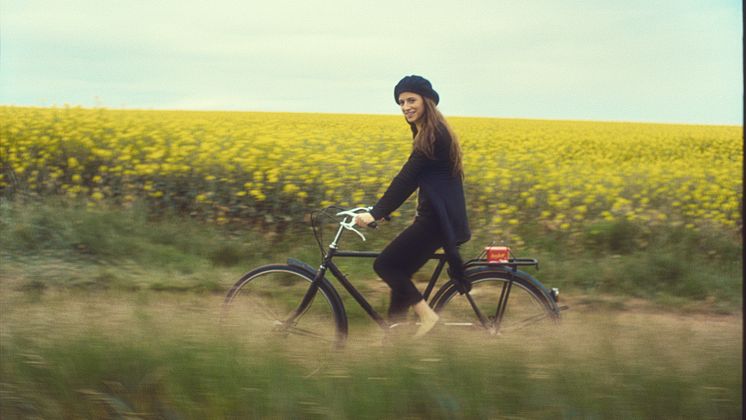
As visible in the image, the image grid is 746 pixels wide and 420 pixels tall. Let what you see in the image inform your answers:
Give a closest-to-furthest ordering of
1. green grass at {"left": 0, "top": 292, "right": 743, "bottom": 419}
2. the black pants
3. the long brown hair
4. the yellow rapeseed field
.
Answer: green grass at {"left": 0, "top": 292, "right": 743, "bottom": 419}
the long brown hair
the black pants
the yellow rapeseed field

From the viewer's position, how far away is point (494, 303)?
16.9 feet

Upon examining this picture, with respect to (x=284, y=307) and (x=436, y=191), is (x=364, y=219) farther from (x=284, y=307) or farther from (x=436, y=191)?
(x=284, y=307)

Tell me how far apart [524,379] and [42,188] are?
745 cm

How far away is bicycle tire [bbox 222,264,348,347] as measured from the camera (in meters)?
5.02

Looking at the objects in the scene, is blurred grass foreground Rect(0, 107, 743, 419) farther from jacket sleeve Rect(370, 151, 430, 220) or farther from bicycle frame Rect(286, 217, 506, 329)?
jacket sleeve Rect(370, 151, 430, 220)

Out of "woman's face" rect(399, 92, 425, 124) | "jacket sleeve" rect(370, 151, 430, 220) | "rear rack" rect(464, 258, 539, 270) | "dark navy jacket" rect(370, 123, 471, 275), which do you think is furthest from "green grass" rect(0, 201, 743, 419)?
"woman's face" rect(399, 92, 425, 124)

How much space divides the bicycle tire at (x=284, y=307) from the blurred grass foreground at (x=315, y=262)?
18cm

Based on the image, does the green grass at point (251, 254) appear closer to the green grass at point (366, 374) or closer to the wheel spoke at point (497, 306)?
the wheel spoke at point (497, 306)

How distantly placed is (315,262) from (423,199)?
118 inches

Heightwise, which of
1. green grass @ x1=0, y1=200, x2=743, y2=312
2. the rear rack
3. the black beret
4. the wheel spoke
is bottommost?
green grass @ x1=0, y1=200, x2=743, y2=312

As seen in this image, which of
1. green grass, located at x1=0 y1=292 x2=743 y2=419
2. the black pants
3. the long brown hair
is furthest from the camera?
the black pants

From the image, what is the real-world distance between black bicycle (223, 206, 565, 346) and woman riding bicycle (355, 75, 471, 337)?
5.5 inches

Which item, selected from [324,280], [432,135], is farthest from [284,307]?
[432,135]

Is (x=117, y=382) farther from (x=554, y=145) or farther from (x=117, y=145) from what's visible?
(x=554, y=145)
